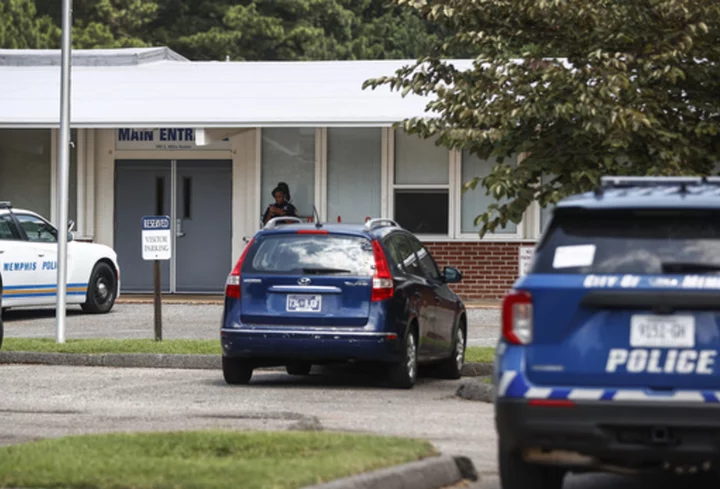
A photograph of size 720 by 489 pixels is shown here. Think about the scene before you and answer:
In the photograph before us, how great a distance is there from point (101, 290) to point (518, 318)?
1827 centimetres

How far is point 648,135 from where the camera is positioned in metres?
14.5

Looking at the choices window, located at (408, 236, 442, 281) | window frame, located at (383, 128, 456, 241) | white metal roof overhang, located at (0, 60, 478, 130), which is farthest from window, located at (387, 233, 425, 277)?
window frame, located at (383, 128, 456, 241)

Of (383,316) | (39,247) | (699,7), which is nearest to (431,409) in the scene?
(383,316)

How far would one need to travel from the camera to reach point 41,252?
2330 cm

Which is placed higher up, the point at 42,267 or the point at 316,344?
the point at 42,267

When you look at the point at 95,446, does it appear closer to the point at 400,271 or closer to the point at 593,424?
the point at 593,424

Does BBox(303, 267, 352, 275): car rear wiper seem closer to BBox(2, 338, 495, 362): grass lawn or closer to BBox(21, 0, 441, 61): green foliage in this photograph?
BBox(2, 338, 495, 362): grass lawn

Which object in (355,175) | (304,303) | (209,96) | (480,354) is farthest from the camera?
(209,96)

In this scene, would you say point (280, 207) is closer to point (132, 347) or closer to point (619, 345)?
point (132, 347)

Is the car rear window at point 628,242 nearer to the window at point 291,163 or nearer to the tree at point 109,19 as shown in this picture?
the window at point 291,163

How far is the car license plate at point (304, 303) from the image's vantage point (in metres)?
14.6

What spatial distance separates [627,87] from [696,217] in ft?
21.9

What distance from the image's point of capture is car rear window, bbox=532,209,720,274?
7578 mm

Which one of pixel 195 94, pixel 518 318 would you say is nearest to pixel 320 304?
pixel 518 318
